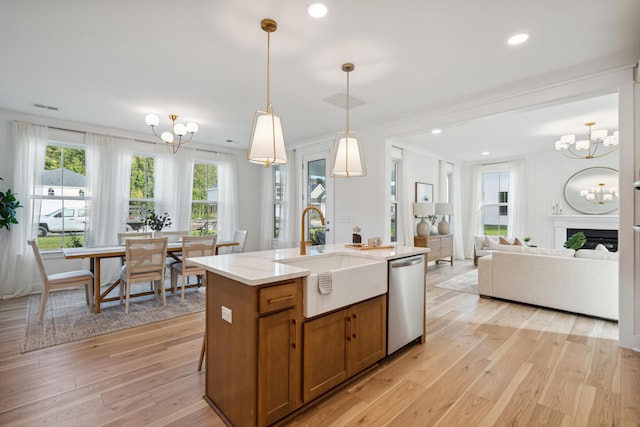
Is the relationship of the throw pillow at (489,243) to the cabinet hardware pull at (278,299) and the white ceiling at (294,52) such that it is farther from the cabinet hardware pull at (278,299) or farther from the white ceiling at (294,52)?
the cabinet hardware pull at (278,299)

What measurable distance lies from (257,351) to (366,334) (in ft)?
3.22

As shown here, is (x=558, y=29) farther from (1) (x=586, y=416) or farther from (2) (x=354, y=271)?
(1) (x=586, y=416)

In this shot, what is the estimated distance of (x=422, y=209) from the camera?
6.15 m

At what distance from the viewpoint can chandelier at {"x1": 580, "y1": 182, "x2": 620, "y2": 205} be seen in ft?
19.8

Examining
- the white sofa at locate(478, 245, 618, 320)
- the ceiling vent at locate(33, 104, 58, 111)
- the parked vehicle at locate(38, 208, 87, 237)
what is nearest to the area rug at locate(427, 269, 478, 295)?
the white sofa at locate(478, 245, 618, 320)

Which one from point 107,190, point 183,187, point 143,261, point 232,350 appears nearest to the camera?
point 232,350

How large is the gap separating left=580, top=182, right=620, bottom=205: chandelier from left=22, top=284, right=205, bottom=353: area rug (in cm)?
768

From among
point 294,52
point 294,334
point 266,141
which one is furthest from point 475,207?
point 294,334

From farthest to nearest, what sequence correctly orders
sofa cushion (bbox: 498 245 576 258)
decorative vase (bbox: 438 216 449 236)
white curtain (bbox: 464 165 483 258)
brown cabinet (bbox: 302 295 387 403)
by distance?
white curtain (bbox: 464 165 483 258), decorative vase (bbox: 438 216 449 236), sofa cushion (bbox: 498 245 576 258), brown cabinet (bbox: 302 295 387 403)

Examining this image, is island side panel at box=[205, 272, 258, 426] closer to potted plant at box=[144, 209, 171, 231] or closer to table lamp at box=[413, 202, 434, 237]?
potted plant at box=[144, 209, 171, 231]

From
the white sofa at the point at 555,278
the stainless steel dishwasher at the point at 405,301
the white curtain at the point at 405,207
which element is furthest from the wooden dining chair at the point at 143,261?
the white sofa at the point at 555,278

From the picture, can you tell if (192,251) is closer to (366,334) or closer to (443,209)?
(366,334)

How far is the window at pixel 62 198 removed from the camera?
4668mm

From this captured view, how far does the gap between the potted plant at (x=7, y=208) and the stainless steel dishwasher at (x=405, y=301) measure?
5.06 metres
